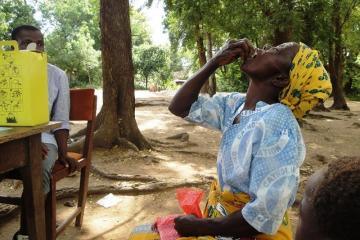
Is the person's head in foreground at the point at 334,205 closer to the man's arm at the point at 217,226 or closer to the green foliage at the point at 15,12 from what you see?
the man's arm at the point at 217,226

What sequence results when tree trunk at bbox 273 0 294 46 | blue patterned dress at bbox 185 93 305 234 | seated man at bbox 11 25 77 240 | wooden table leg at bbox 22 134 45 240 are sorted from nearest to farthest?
blue patterned dress at bbox 185 93 305 234 < wooden table leg at bbox 22 134 45 240 < seated man at bbox 11 25 77 240 < tree trunk at bbox 273 0 294 46

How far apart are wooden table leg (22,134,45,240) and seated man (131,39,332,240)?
0.73 meters

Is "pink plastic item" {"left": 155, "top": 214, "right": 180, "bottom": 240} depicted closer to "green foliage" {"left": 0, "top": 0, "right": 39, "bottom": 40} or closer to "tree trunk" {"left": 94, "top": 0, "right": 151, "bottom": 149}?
"tree trunk" {"left": 94, "top": 0, "right": 151, "bottom": 149}

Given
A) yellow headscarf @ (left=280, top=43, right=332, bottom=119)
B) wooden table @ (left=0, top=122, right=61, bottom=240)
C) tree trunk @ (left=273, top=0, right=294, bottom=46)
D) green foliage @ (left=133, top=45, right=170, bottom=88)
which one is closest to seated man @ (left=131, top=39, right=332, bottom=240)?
yellow headscarf @ (left=280, top=43, right=332, bottom=119)

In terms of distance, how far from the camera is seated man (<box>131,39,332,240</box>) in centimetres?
154

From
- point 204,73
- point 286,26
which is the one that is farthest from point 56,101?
point 286,26

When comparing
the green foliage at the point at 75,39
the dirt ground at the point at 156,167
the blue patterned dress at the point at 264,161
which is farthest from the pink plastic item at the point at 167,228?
the green foliage at the point at 75,39

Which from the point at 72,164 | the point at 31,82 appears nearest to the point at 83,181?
the point at 72,164

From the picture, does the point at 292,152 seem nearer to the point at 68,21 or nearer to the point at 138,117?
the point at 138,117

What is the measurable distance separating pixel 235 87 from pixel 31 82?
2239 cm

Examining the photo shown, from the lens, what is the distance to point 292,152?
158cm

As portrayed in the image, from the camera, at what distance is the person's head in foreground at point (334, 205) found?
2.78 feet

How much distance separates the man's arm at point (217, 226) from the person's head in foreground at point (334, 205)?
1.96ft

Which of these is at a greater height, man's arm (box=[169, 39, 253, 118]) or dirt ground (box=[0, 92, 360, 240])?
man's arm (box=[169, 39, 253, 118])
